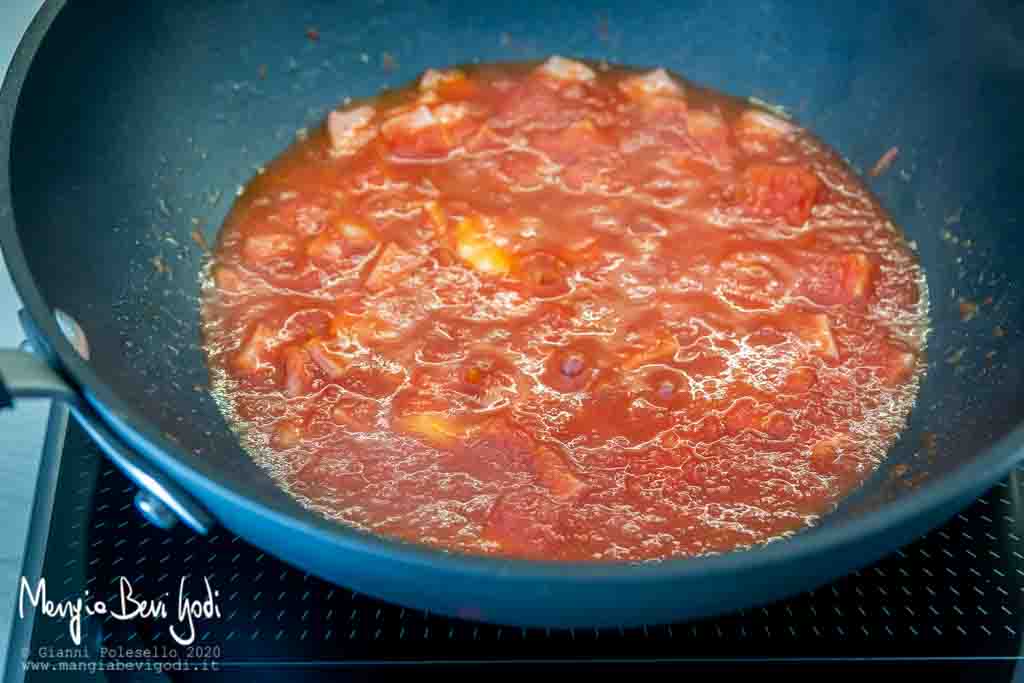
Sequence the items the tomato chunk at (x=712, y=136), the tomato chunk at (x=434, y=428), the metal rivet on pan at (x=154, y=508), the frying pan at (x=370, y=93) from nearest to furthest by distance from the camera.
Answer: the frying pan at (x=370, y=93) → the metal rivet on pan at (x=154, y=508) → the tomato chunk at (x=434, y=428) → the tomato chunk at (x=712, y=136)

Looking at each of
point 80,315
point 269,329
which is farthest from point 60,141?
point 269,329

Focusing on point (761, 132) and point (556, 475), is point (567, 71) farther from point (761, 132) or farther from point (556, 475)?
point (556, 475)

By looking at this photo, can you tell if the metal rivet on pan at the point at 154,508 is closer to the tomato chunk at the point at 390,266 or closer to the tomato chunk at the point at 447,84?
the tomato chunk at the point at 390,266

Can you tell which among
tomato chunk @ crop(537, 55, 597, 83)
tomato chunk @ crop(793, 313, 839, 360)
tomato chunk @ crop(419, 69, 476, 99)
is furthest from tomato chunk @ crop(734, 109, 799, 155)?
tomato chunk @ crop(419, 69, 476, 99)

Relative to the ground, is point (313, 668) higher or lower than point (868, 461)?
lower

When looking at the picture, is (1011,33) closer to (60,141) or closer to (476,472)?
(476,472)

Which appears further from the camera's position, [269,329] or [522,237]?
[522,237]

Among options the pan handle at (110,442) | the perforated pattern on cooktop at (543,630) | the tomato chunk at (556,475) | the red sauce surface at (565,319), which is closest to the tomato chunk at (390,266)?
the red sauce surface at (565,319)
